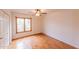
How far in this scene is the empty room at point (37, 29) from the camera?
3866mm

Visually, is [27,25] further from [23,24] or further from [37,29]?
[37,29]

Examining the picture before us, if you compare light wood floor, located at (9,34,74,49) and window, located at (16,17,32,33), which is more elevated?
window, located at (16,17,32,33)

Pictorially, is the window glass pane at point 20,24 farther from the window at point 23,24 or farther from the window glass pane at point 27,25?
the window glass pane at point 27,25

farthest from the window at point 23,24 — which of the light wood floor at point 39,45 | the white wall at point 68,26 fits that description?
the white wall at point 68,26

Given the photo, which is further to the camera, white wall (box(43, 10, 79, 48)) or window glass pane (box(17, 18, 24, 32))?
window glass pane (box(17, 18, 24, 32))

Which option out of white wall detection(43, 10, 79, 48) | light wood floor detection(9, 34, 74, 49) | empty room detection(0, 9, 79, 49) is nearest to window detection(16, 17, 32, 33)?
empty room detection(0, 9, 79, 49)

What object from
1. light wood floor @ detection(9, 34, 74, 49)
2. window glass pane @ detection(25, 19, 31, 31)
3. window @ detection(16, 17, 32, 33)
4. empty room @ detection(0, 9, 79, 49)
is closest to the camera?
empty room @ detection(0, 9, 79, 49)

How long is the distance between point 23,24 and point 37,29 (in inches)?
67.1

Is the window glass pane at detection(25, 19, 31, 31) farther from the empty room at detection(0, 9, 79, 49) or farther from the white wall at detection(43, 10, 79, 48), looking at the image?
the white wall at detection(43, 10, 79, 48)

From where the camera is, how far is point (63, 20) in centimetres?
494

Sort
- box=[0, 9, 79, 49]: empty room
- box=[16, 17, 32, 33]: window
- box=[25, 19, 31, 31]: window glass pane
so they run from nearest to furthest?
box=[0, 9, 79, 49]: empty room → box=[16, 17, 32, 33]: window → box=[25, 19, 31, 31]: window glass pane

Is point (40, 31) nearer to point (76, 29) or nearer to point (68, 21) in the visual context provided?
point (68, 21)

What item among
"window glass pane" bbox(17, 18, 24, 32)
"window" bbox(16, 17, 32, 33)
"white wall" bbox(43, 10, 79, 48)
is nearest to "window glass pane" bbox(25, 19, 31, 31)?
"window" bbox(16, 17, 32, 33)

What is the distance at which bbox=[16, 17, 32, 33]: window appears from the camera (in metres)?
6.58
